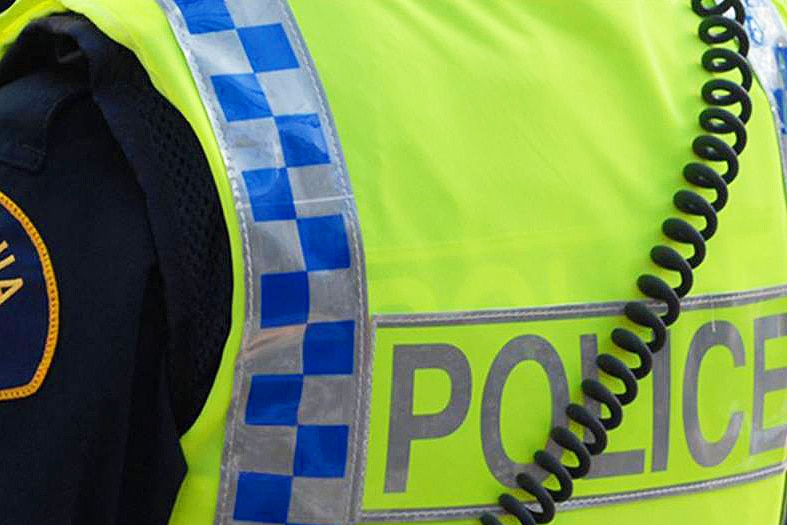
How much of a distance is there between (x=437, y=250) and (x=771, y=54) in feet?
1.61

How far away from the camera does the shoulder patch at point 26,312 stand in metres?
1.24

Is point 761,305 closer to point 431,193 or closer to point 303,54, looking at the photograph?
point 431,193

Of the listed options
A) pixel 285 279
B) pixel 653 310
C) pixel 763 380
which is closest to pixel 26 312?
pixel 285 279

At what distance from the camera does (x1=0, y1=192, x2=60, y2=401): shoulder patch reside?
1241mm

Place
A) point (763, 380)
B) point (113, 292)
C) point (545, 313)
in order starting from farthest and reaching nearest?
point (763, 380) → point (545, 313) → point (113, 292)

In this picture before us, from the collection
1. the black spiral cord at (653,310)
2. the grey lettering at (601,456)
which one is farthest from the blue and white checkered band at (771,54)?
the grey lettering at (601,456)

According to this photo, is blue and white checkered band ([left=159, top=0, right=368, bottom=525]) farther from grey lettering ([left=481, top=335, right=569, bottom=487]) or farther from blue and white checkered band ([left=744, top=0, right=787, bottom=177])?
blue and white checkered band ([left=744, top=0, right=787, bottom=177])

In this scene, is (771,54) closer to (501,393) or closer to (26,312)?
(501,393)

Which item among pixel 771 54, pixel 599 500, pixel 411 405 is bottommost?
pixel 599 500

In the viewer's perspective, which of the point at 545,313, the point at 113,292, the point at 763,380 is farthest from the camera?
the point at 763,380

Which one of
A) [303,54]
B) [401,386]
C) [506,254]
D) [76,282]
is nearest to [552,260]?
[506,254]

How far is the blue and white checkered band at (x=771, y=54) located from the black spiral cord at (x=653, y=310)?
0.26ft

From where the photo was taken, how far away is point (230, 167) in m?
1.24

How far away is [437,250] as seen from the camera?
129 cm
